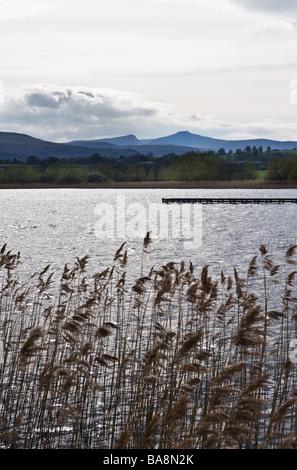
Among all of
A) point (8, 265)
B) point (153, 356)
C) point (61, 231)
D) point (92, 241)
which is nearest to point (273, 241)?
point (92, 241)

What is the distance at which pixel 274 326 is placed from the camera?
84.1 ft

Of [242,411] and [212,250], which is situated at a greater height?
[242,411]

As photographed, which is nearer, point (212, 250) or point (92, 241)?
point (212, 250)

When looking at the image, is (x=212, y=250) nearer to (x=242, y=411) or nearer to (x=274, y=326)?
(x=274, y=326)

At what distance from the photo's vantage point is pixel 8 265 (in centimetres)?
1727
